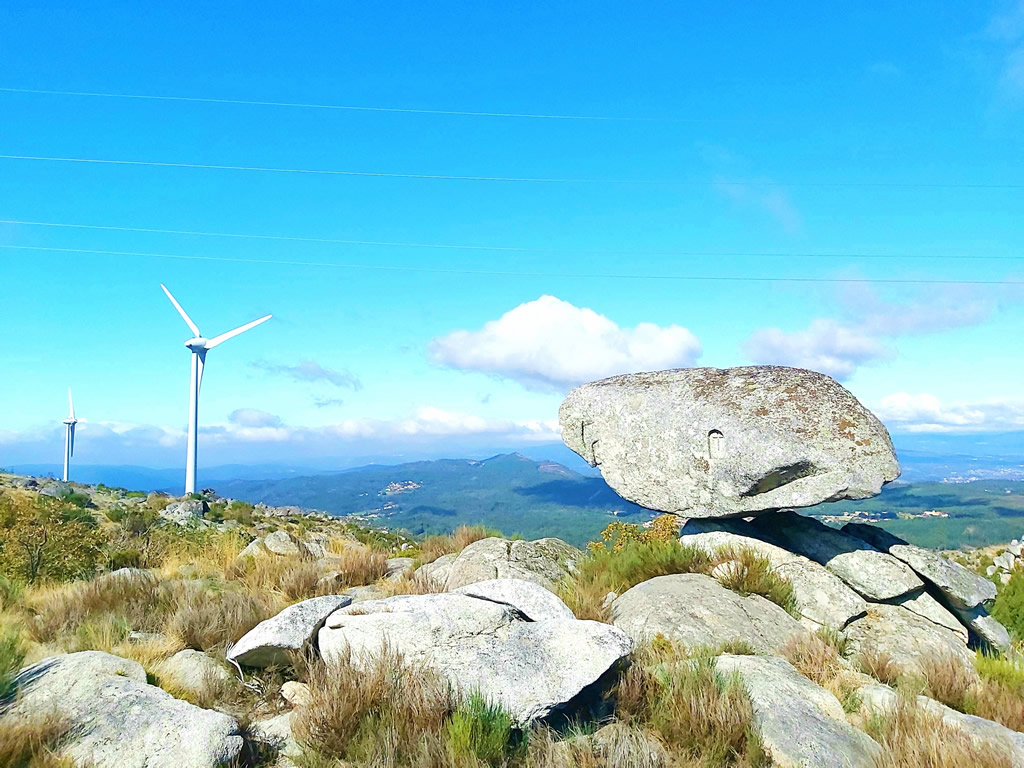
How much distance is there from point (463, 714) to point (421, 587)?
201 inches

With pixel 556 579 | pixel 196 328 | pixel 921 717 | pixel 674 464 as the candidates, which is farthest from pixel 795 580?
pixel 196 328

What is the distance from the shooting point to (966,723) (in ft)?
21.6

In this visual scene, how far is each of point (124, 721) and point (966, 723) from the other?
7879 mm

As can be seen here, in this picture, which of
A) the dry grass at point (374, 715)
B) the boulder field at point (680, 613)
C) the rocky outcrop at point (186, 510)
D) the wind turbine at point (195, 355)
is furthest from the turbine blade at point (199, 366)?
the dry grass at point (374, 715)

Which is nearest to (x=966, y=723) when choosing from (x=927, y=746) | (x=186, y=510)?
(x=927, y=746)

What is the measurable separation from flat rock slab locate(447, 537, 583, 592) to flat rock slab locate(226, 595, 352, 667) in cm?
364

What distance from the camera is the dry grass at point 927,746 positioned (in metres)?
5.40

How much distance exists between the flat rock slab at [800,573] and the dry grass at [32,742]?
9.78 m

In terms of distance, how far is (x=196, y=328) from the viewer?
48062 millimetres

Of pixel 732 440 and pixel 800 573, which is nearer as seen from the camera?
pixel 800 573

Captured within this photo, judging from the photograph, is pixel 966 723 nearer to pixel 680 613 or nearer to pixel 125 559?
pixel 680 613

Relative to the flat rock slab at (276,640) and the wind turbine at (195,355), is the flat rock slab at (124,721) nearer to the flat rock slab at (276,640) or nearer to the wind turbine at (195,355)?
the flat rock slab at (276,640)

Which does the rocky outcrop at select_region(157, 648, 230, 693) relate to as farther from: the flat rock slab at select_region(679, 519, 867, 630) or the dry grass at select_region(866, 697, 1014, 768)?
the flat rock slab at select_region(679, 519, 867, 630)

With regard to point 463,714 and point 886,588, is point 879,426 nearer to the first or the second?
point 886,588
